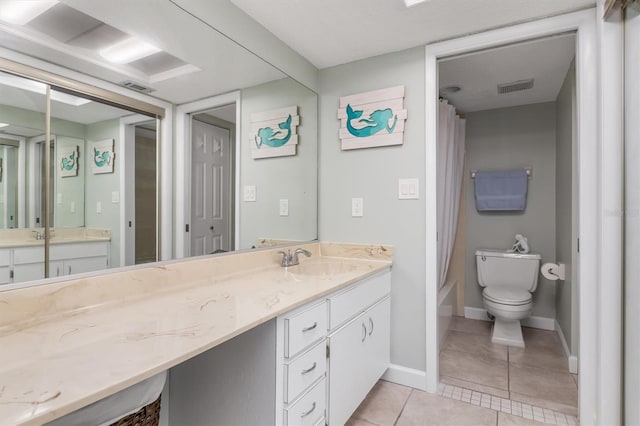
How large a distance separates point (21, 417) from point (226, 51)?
1626mm

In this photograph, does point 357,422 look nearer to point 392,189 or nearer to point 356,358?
point 356,358

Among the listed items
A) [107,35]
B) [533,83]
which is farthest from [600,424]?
[107,35]

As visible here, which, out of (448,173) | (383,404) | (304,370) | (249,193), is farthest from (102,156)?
(448,173)

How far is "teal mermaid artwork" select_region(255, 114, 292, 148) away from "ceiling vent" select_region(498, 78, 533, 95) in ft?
6.03

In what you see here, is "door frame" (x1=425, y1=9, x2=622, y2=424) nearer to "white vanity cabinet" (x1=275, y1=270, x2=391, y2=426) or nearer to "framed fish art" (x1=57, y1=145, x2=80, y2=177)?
"white vanity cabinet" (x1=275, y1=270, x2=391, y2=426)

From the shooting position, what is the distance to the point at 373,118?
2.15m

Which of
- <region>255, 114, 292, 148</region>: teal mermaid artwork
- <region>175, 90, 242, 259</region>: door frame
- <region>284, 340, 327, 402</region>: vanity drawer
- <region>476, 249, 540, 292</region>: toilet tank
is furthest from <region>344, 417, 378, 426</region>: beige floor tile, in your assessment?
<region>476, 249, 540, 292</region>: toilet tank

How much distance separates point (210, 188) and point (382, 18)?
128 centimetres

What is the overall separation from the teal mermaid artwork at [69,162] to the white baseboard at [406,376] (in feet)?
6.56

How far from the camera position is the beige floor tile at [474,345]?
8.32ft

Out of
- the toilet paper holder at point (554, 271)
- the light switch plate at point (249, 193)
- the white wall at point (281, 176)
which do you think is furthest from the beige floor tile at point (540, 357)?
the light switch plate at point (249, 193)

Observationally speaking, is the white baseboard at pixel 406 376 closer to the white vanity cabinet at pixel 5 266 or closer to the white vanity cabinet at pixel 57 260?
the white vanity cabinet at pixel 57 260

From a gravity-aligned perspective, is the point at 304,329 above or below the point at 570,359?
above

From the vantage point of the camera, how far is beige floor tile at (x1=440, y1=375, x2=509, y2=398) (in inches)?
77.5
